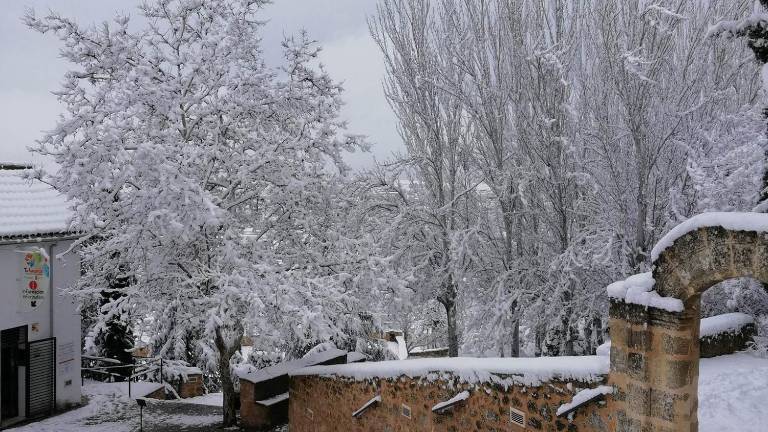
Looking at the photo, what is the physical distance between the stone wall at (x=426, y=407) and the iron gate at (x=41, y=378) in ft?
18.9

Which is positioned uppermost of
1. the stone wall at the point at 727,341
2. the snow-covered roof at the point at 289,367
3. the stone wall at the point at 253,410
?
the stone wall at the point at 727,341

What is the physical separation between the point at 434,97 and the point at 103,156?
949cm

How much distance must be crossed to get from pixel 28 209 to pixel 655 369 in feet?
42.9

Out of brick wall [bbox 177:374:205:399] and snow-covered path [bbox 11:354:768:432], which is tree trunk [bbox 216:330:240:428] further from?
brick wall [bbox 177:374:205:399]

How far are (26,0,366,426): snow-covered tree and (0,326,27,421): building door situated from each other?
2.15 metres

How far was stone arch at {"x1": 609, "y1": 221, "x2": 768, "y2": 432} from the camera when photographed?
515 centimetres

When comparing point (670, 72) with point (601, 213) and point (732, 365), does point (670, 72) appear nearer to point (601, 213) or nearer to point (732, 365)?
point (601, 213)

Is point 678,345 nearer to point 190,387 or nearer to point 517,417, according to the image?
point 517,417

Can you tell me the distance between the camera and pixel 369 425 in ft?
30.4

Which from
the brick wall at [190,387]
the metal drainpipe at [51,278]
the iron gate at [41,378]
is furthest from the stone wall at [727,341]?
the brick wall at [190,387]

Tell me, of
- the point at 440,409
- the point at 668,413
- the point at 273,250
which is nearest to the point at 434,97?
the point at 273,250

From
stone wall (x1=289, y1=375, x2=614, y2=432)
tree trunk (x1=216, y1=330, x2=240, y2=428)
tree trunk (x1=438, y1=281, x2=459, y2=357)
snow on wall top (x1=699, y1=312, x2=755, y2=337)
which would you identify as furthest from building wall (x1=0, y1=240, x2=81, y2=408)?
snow on wall top (x1=699, y1=312, x2=755, y2=337)

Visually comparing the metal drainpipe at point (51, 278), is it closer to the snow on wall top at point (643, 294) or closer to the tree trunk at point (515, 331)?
the tree trunk at point (515, 331)

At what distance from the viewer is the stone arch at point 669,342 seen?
515 cm
